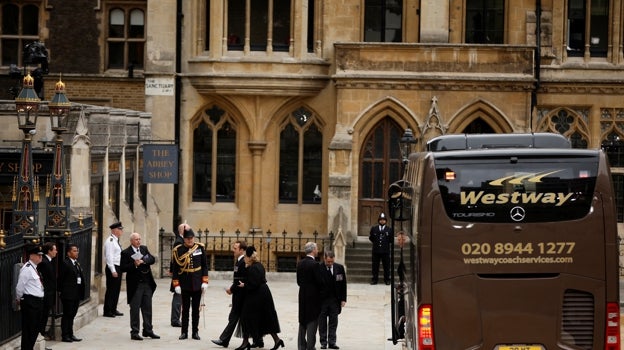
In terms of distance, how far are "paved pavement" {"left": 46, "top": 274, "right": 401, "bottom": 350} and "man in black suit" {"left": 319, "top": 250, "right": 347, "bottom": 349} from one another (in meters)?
0.51

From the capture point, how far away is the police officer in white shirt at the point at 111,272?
25141mm

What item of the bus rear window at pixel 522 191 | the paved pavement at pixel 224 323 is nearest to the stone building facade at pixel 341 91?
the paved pavement at pixel 224 323

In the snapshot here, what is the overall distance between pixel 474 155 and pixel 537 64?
19364 millimetres

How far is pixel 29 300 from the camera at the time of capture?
19.1m

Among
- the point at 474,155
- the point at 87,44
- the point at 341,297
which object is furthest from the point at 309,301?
the point at 87,44

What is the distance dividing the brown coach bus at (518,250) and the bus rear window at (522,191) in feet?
0.04

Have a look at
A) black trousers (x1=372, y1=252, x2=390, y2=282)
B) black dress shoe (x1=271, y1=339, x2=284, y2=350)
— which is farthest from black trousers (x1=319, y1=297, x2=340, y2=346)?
black trousers (x1=372, y1=252, x2=390, y2=282)

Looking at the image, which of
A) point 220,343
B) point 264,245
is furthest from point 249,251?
point 264,245

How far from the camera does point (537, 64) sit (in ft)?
115

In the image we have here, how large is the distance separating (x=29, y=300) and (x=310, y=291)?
13.2 feet

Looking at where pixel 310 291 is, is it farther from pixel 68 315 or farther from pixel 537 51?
pixel 537 51

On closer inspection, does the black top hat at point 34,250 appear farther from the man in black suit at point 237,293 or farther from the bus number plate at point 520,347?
the bus number plate at point 520,347

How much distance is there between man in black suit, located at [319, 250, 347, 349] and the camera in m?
21.6

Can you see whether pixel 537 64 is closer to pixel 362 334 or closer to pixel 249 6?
pixel 249 6
